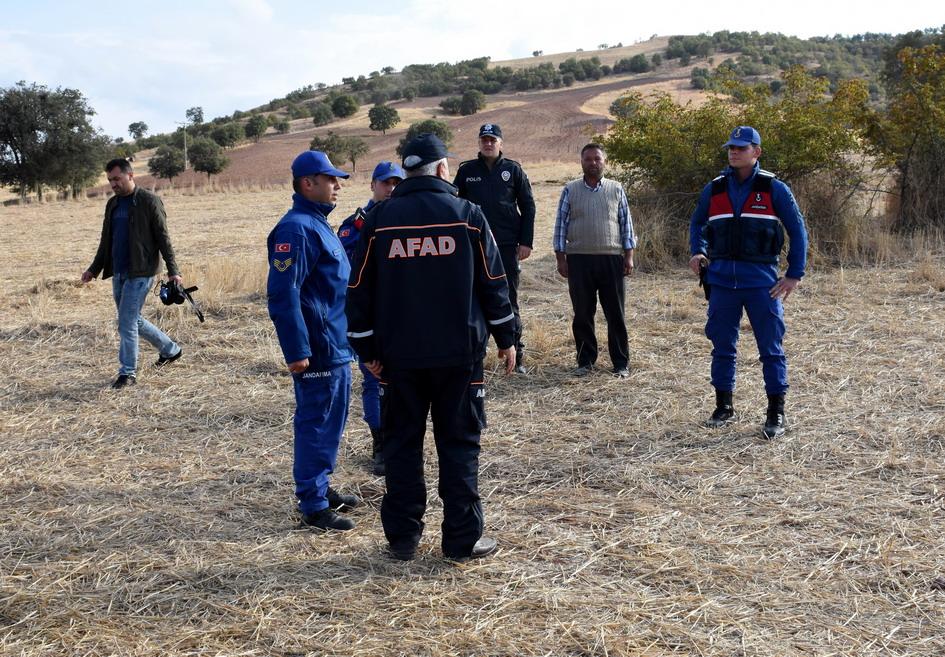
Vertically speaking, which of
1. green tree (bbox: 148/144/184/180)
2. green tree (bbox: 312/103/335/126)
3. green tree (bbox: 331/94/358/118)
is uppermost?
green tree (bbox: 331/94/358/118)

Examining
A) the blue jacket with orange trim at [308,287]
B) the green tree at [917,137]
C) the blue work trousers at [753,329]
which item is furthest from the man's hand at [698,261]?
the green tree at [917,137]

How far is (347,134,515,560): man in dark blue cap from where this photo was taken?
3.86 m

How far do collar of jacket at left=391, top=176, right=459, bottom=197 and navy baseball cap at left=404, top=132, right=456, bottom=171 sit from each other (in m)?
0.07

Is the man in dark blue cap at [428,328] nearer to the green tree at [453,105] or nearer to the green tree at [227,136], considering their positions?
the green tree at [227,136]

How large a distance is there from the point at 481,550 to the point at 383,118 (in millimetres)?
62244

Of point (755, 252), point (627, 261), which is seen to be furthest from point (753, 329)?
point (627, 261)

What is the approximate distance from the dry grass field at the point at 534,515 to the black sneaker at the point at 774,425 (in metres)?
0.09

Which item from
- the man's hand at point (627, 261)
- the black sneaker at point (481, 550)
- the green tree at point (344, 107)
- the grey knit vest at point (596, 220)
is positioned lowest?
the black sneaker at point (481, 550)

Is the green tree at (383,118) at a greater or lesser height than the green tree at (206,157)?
greater

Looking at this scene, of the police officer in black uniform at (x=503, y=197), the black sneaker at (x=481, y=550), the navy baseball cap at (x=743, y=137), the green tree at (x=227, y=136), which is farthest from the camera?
the green tree at (x=227, y=136)

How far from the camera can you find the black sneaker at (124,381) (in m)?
7.39

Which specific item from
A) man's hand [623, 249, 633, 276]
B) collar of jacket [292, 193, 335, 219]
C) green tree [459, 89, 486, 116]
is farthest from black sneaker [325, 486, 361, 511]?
green tree [459, 89, 486, 116]

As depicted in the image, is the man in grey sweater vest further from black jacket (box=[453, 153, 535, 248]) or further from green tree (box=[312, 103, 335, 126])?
green tree (box=[312, 103, 335, 126])

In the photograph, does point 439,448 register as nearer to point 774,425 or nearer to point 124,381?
point 774,425
